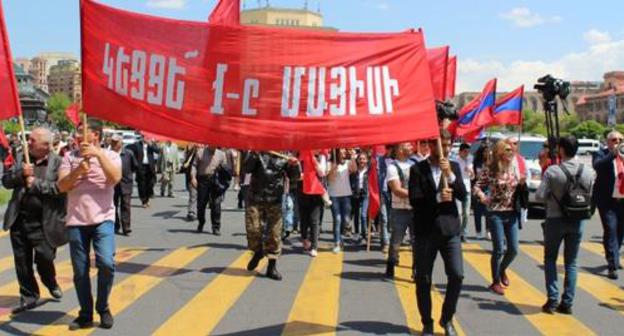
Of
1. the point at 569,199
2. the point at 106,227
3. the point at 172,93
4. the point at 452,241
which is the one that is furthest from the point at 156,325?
the point at 569,199

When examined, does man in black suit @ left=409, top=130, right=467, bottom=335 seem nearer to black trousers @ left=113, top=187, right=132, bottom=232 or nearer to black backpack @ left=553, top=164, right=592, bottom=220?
black backpack @ left=553, top=164, right=592, bottom=220

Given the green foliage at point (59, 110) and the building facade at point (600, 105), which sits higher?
the building facade at point (600, 105)

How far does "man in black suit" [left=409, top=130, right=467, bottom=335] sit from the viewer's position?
636 cm

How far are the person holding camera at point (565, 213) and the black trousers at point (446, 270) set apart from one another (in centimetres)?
169

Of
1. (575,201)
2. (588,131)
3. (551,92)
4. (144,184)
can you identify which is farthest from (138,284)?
(588,131)

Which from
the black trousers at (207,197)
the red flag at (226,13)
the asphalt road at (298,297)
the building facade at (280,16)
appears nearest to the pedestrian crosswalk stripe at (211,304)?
the asphalt road at (298,297)

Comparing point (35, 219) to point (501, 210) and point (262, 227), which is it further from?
point (501, 210)

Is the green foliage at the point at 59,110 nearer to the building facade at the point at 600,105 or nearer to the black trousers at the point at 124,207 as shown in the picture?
the black trousers at the point at 124,207

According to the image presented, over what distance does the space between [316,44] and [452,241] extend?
211 cm

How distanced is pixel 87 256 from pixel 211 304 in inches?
62.7

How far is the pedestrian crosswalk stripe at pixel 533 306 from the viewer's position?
6832 millimetres

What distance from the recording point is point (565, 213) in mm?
7605

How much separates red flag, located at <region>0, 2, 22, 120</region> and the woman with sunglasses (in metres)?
5.32

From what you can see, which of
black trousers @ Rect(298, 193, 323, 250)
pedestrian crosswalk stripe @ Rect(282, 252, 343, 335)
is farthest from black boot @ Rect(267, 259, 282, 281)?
black trousers @ Rect(298, 193, 323, 250)
